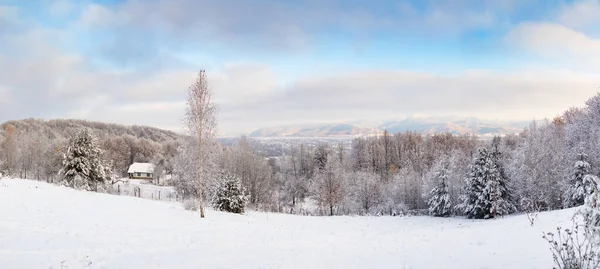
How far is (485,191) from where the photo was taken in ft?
100

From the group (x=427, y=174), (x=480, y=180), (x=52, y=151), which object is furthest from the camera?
(x=52, y=151)

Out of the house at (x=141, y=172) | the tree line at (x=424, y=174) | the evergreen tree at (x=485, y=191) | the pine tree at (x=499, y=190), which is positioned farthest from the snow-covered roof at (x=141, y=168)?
the pine tree at (x=499, y=190)

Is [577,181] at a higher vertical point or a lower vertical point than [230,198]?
higher

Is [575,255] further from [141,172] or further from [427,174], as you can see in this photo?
[141,172]

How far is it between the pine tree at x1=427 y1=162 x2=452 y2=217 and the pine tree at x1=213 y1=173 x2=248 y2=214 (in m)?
20.8

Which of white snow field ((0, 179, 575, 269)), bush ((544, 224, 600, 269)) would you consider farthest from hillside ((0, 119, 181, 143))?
bush ((544, 224, 600, 269))

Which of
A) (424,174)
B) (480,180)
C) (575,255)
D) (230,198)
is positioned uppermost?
(575,255)

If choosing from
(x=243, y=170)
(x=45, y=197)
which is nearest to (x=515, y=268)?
(x=45, y=197)

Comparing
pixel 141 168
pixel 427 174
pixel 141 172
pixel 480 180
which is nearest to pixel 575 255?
pixel 480 180

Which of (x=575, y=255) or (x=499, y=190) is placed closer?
(x=575, y=255)

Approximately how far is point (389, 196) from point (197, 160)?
104 ft

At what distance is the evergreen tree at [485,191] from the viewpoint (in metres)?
30.3

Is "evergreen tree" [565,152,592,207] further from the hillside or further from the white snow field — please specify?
the hillside

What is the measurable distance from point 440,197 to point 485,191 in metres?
5.36
